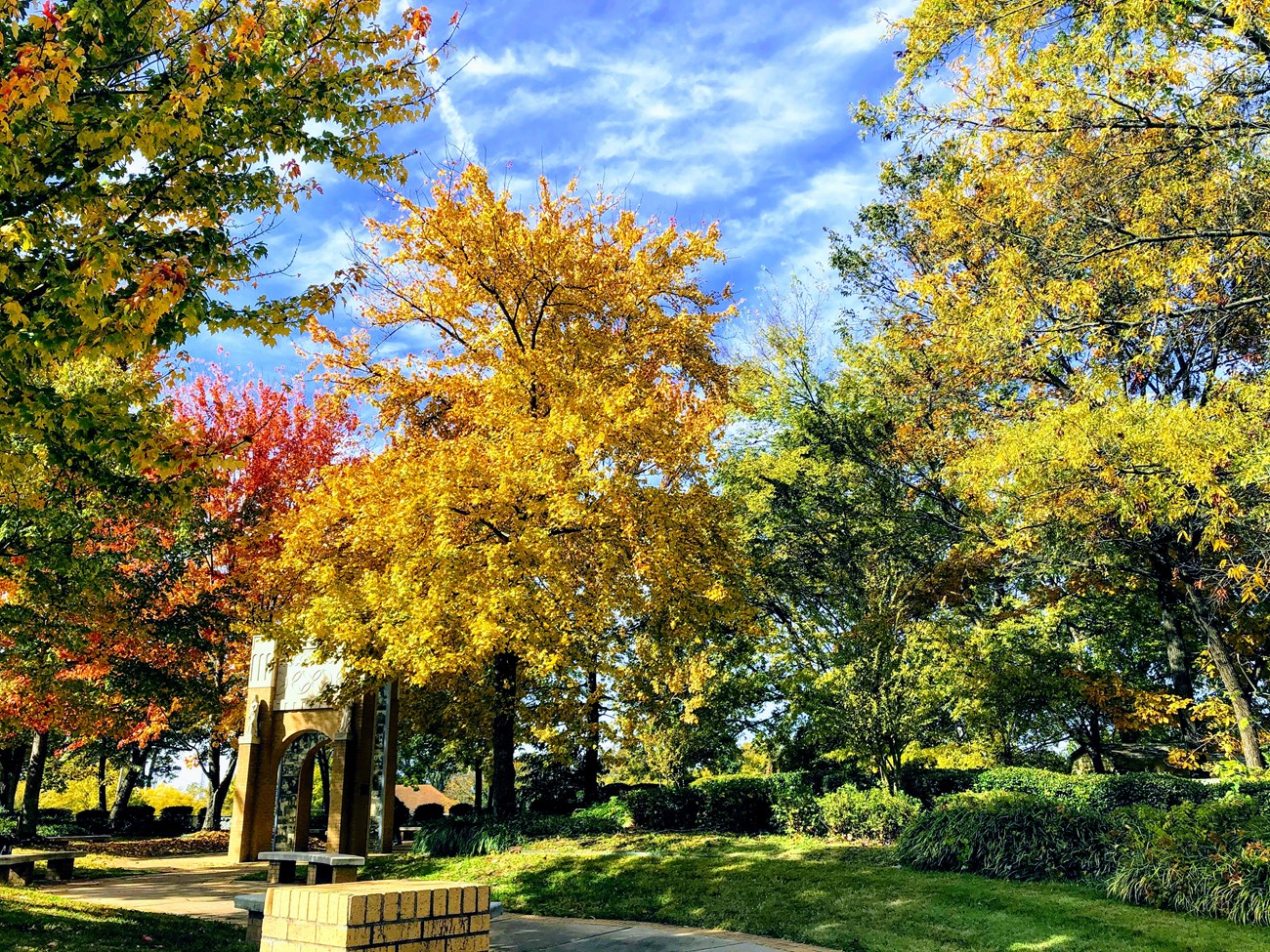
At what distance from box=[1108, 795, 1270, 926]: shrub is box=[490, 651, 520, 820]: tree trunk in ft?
30.6

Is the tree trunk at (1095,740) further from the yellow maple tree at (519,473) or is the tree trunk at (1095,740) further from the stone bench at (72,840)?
the stone bench at (72,840)

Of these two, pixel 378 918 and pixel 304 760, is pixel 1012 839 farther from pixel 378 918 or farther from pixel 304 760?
pixel 304 760

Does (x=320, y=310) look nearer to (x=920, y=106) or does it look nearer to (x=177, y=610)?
(x=920, y=106)

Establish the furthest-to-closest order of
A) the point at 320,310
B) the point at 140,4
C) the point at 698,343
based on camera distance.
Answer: the point at 698,343 → the point at 320,310 → the point at 140,4

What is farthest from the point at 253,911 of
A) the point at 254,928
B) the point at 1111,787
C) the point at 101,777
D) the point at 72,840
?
the point at 101,777

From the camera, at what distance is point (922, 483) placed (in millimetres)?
21906

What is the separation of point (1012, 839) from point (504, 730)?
27.4ft

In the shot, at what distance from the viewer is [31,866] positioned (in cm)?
1254

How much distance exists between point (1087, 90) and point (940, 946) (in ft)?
29.3

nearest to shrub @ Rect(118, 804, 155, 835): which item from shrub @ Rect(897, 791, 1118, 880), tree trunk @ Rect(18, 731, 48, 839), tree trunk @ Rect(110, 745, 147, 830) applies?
tree trunk @ Rect(110, 745, 147, 830)

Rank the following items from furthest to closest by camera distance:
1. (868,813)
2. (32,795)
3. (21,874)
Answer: (32,795)
(868,813)
(21,874)

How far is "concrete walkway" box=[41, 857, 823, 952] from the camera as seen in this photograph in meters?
8.21

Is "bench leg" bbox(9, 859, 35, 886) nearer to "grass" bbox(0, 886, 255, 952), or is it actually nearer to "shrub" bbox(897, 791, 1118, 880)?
"grass" bbox(0, 886, 255, 952)

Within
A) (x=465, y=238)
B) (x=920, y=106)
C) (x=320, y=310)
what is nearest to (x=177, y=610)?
(x=465, y=238)
